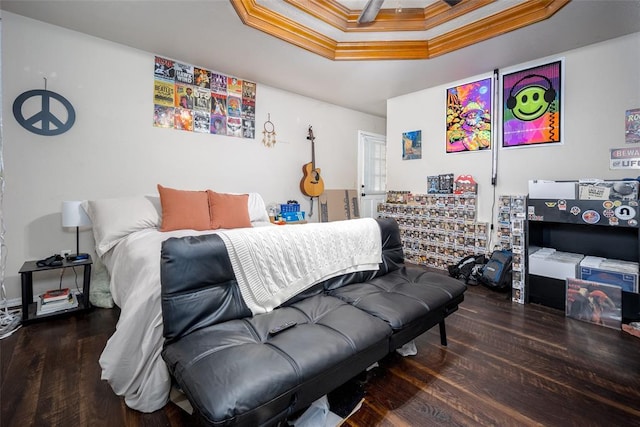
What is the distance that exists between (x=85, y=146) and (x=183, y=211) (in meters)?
1.20

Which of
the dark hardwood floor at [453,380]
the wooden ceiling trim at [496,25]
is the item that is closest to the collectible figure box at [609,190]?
the dark hardwood floor at [453,380]

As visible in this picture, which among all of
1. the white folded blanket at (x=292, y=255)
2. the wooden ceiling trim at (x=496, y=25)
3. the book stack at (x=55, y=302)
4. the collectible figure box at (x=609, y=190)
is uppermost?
the wooden ceiling trim at (x=496, y=25)

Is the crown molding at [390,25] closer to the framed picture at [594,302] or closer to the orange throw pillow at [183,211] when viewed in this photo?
the orange throw pillow at [183,211]

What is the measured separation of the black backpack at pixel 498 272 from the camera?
302 centimetres

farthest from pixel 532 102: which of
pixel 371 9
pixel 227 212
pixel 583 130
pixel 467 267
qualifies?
pixel 227 212

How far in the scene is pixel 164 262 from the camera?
4.13ft

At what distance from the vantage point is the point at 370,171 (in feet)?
18.0

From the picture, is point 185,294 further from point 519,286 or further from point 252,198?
point 519,286

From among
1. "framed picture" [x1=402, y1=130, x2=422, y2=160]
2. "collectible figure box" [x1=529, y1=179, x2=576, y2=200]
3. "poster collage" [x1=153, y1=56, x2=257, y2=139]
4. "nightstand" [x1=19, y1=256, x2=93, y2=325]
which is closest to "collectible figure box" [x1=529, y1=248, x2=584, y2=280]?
"collectible figure box" [x1=529, y1=179, x2=576, y2=200]

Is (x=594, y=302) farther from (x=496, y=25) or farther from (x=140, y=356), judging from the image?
(x=140, y=356)

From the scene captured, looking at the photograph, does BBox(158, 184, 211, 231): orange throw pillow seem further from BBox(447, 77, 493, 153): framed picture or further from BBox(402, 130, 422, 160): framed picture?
BBox(447, 77, 493, 153): framed picture

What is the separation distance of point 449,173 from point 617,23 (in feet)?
6.49

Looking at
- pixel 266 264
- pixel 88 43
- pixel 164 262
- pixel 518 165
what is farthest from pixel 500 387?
pixel 88 43

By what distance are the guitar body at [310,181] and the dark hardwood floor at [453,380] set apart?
2748 millimetres
